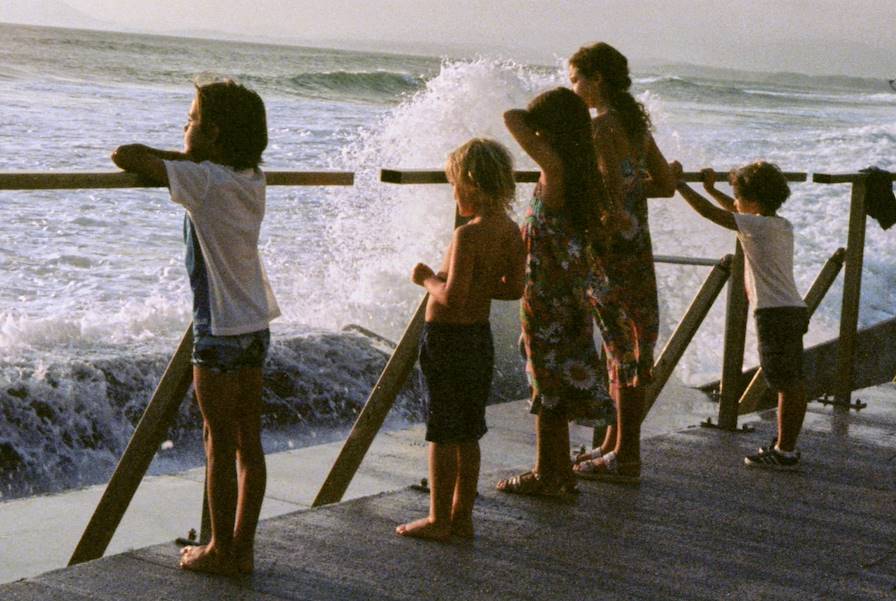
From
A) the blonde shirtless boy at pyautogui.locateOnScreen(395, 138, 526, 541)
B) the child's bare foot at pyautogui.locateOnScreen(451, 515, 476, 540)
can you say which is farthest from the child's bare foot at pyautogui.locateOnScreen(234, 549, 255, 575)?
the child's bare foot at pyautogui.locateOnScreen(451, 515, 476, 540)

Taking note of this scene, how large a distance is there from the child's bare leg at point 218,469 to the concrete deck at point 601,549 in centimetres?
5

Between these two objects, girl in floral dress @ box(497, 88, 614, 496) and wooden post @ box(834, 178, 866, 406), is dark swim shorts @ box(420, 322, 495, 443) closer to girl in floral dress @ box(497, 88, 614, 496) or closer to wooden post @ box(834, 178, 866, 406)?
girl in floral dress @ box(497, 88, 614, 496)

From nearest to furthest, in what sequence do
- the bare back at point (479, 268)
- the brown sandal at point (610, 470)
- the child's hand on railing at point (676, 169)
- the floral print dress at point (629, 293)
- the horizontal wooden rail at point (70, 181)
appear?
the horizontal wooden rail at point (70, 181) < the bare back at point (479, 268) < the floral print dress at point (629, 293) < the child's hand on railing at point (676, 169) < the brown sandal at point (610, 470)

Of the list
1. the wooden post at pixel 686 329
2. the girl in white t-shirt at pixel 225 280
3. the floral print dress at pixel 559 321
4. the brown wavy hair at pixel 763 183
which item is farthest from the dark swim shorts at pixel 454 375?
A: the brown wavy hair at pixel 763 183

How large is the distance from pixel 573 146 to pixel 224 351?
1.32m

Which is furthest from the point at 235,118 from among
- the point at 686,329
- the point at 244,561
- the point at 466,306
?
the point at 686,329

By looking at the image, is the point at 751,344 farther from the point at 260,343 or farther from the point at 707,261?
the point at 260,343

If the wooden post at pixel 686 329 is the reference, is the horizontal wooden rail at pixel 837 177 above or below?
above

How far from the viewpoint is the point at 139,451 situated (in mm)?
3324

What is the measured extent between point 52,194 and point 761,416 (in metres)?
14.7

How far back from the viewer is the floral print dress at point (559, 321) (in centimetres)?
398

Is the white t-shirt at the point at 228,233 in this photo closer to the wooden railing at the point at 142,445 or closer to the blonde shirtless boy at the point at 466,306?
the wooden railing at the point at 142,445

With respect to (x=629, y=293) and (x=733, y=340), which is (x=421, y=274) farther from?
(x=733, y=340)

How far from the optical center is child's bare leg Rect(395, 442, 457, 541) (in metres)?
3.65
